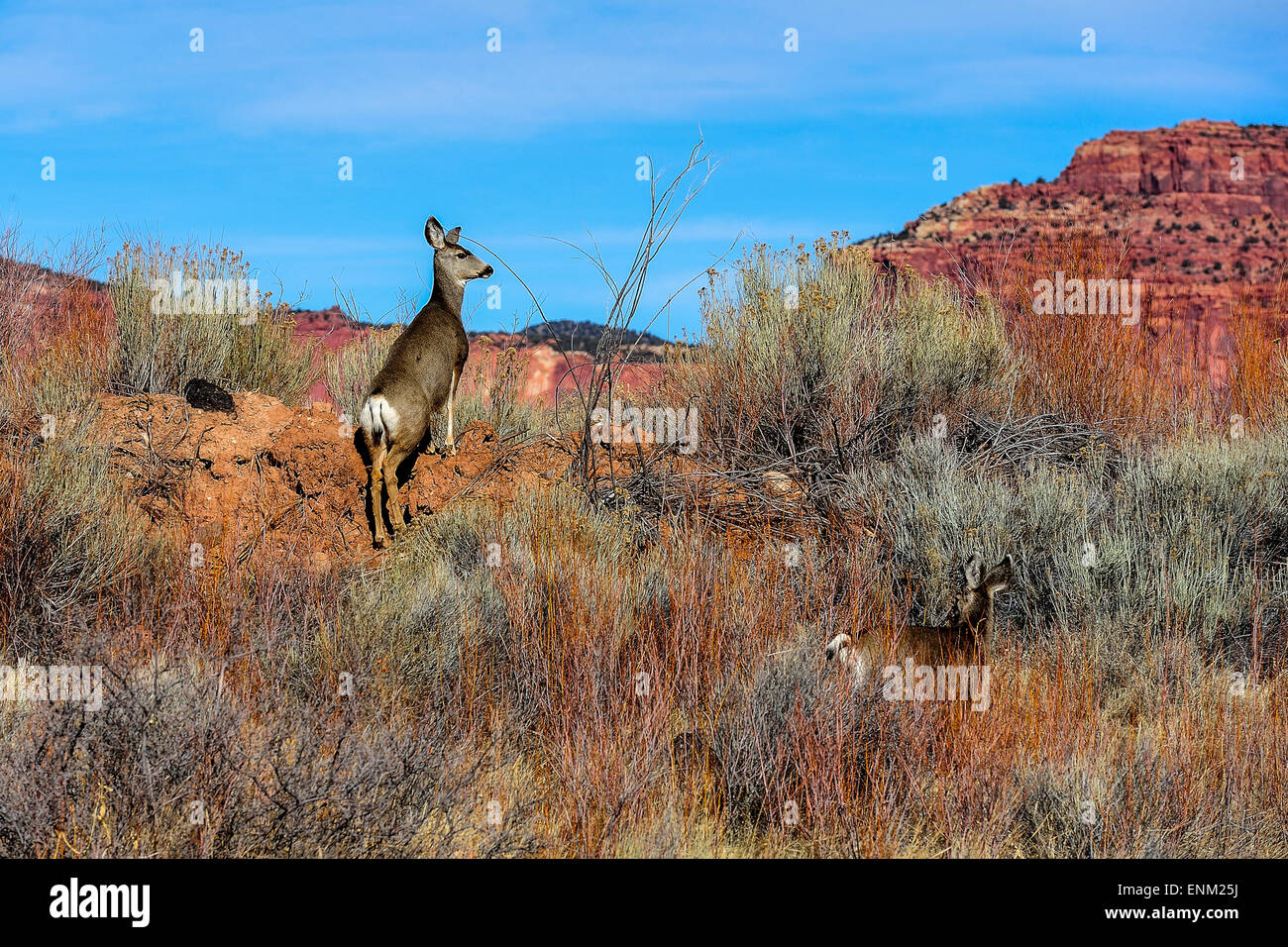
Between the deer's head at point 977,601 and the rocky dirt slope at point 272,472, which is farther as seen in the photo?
the rocky dirt slope at point 272,472

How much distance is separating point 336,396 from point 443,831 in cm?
757

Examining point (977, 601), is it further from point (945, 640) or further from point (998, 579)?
point (945, 640)

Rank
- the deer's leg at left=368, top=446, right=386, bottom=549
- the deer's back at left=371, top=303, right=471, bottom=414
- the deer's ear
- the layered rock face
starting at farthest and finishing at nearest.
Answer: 1. the layered rock face
2. the deer's ear
3. the deer's back at left=371, top=303, right=471, bottom=414
4. the deer's leg at left=368, top=446, right=386, bottom=549

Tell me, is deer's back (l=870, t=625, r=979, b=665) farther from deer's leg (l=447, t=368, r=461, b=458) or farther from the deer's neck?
the deer's neck

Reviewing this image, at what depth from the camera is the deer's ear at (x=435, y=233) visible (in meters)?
8.03

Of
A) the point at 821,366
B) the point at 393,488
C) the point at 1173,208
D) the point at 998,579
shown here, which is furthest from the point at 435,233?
the point at 1173,208

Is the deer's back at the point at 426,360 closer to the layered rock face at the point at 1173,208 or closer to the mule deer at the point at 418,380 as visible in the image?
the mule deer at the point at 418,380

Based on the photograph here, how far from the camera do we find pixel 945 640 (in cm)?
502

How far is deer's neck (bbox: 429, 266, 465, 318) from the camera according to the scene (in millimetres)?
8141

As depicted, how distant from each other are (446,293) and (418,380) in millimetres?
1106

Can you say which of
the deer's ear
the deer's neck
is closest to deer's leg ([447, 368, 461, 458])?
the deer's neck

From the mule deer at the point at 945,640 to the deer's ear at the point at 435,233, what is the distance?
4.73 metres

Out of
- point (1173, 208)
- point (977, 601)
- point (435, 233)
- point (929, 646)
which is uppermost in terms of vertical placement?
point (1173, 208)

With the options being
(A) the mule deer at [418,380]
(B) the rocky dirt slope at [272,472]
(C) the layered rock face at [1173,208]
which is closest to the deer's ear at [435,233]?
(A) the mule deer at [418,380]
